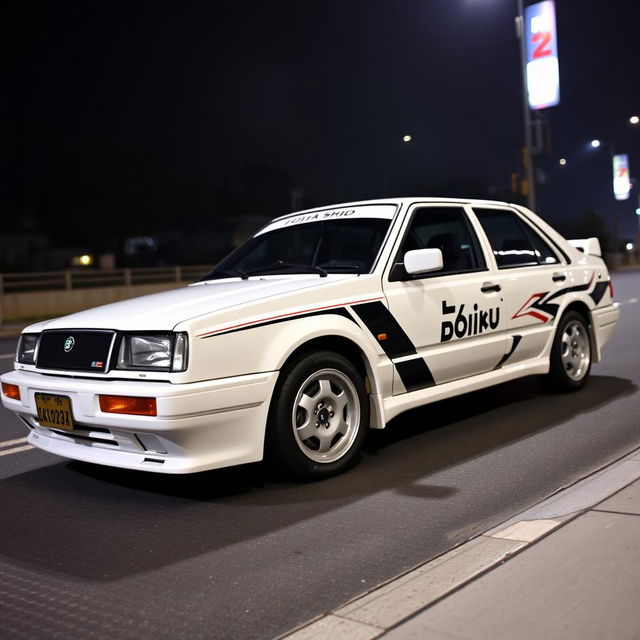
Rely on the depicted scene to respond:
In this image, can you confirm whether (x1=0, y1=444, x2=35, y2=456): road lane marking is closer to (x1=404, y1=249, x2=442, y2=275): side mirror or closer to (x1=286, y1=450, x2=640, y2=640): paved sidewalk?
(x1=404, y1=249, x2=442, y2=275): side mirror

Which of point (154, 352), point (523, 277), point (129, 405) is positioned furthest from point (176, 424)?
point (523, 277)

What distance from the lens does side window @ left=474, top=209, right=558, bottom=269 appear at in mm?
6109

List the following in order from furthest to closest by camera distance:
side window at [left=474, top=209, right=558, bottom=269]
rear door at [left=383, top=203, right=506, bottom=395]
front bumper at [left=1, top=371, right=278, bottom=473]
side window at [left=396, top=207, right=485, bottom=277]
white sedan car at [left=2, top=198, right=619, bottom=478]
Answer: side window at [left=474, top=209, right=558, bottom=269]
side window at [left=396, top=207, right=485, bottom=277]
rear door at [left=383, top=203, right=506, bottom=395]
white sedan car at [left=2, top=198, right=619, bottom=478]
front bumper at [left=1, top=371, right=278, bottom=473]

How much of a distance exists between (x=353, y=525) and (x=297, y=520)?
294 mm

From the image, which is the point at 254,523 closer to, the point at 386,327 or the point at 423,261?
the point at 386,327

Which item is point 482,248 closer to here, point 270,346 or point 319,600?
point 270,346

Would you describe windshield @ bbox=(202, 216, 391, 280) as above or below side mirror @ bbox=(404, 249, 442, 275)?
above

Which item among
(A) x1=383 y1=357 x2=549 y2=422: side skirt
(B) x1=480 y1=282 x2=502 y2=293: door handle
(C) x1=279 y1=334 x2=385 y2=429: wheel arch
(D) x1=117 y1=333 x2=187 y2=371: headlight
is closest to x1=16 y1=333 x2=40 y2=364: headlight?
(D) x1=117 y1=333 x2=187 y2=371: headlight

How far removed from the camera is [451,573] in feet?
10.1

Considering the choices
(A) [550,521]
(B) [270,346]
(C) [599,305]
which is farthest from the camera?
(C) [599,305]

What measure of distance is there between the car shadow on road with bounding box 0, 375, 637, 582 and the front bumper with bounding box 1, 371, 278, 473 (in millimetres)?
272

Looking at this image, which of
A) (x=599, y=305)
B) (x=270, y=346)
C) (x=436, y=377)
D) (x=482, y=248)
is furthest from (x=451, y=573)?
(x=599, y=305)

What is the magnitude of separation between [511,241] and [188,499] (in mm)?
3394

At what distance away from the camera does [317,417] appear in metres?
4.57
